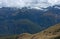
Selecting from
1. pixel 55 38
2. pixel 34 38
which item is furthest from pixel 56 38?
pixel 34 38

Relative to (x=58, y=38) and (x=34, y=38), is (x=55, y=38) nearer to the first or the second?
(x=58, y=38)

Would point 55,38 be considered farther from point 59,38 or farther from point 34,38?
point 34,38

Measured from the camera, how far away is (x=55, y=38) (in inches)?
3300

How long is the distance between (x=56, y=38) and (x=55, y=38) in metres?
0.37

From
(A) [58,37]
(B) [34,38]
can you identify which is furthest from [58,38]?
(B) [34,38]

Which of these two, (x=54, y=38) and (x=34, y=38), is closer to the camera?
(x=54, y=38)

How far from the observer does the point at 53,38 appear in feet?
276

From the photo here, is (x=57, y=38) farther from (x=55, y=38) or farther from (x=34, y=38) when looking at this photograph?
(x=34, y=38)

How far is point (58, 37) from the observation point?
8388 cm

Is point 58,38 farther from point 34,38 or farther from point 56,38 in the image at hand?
point 34,38

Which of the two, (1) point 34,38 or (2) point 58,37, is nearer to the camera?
(2) point 58,37

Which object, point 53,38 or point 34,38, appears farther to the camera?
point 34,38

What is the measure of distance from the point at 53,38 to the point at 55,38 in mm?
753

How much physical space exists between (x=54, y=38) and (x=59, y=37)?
197 cm
